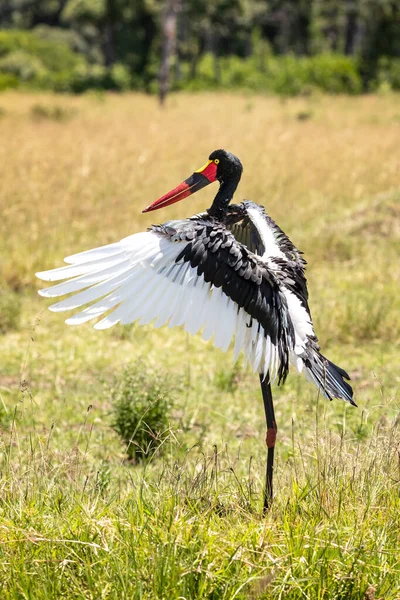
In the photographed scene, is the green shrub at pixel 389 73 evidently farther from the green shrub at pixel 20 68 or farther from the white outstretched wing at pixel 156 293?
the white outstretched wing at pixel 156 293

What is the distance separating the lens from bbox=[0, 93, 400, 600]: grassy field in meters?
2.90

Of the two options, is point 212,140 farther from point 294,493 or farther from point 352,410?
point 294,493

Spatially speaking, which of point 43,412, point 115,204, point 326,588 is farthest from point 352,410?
point 115,204

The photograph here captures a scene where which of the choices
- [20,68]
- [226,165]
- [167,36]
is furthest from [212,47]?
[226,165]

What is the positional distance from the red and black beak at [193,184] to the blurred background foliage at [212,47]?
2282 cm

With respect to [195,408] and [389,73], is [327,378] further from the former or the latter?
[389,73]

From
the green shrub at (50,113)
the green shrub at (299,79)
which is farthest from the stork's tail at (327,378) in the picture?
the green shrub at (299,79)

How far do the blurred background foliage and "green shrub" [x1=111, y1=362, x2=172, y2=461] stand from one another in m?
22.4

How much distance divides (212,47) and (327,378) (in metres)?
47.0

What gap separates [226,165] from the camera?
14.3 ft

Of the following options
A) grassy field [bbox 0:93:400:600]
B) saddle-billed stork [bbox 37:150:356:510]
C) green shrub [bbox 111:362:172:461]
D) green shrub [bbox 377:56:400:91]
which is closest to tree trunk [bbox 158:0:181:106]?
green shrub [bbox 377:56:400:91]

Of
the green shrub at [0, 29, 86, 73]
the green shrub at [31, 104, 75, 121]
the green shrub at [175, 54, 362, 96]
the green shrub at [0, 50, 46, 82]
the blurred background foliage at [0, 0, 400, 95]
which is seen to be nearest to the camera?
the green shrub at [31, 104, 75, 121]

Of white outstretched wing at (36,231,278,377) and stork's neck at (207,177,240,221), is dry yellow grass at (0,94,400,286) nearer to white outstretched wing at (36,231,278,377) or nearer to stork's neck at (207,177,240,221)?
stork's neck at (207,177,240,221)

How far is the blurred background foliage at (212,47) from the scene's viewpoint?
34.9 metres
